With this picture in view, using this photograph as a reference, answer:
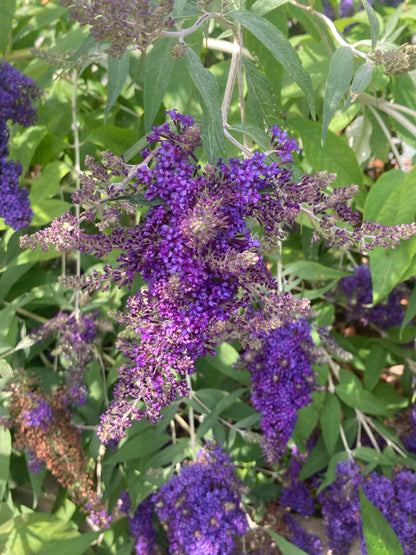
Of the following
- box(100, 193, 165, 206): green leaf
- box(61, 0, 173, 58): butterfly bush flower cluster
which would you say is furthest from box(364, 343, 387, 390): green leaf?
box(61, 0, 173, 58): butterfly bush flower cluster

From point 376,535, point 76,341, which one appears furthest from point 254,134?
point 376,535

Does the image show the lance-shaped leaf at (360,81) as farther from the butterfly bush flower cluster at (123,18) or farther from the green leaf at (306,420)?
→ the green leaf at (306,420)

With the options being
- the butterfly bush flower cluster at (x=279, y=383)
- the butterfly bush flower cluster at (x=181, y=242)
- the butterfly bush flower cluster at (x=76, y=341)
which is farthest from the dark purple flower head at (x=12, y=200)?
the butterfly bush flower cluster at (x=279, y=383)

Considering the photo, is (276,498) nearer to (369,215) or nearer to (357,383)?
(357,383)

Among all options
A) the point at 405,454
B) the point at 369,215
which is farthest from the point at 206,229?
the point at 405,454

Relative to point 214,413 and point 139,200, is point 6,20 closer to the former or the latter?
point 139,200
